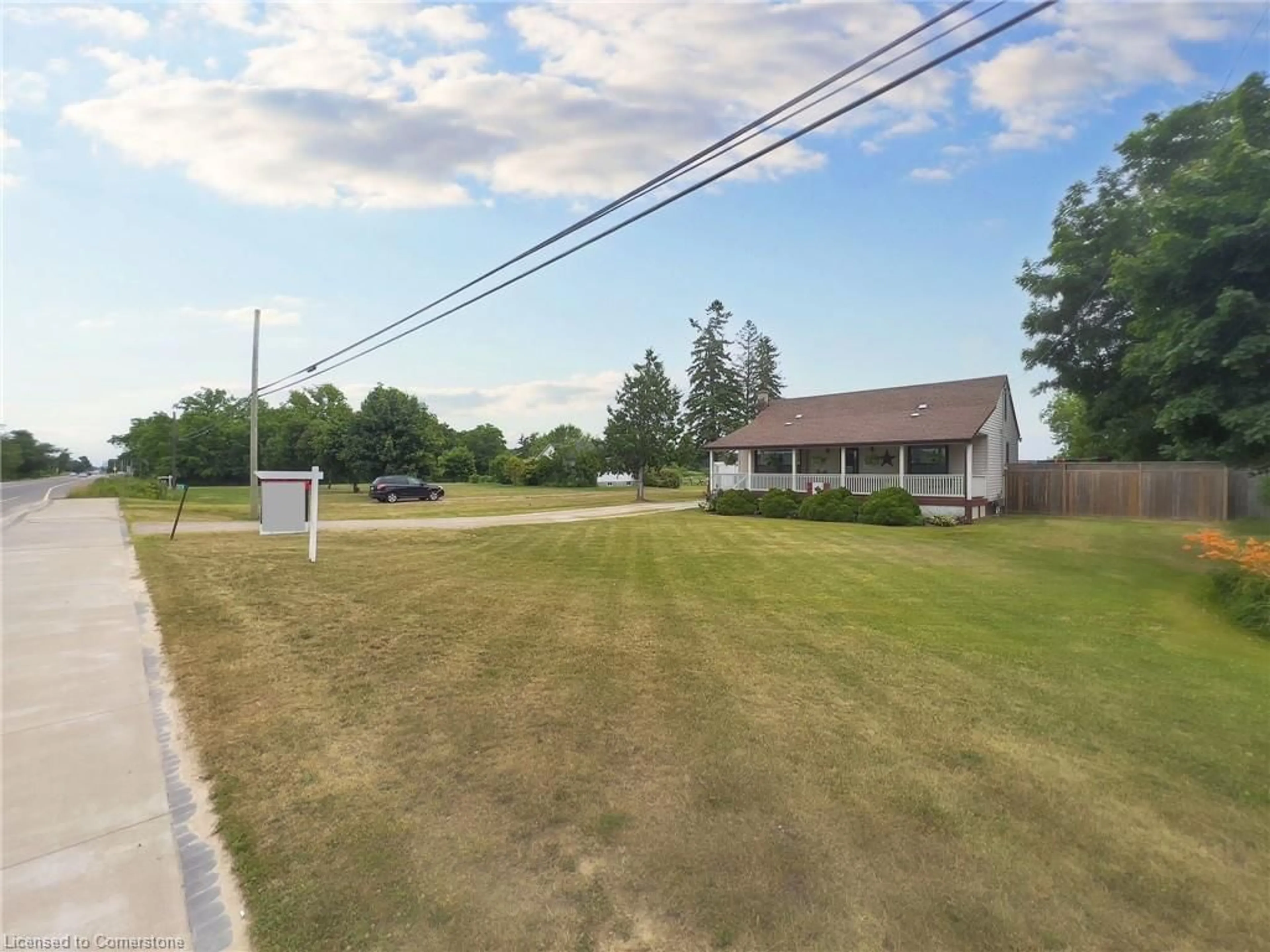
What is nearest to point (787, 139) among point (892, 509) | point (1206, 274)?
point (1206, 274)

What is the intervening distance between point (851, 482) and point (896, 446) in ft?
6.83

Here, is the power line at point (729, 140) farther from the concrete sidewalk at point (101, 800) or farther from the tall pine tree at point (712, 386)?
the tall pine tree at point (712, 386)

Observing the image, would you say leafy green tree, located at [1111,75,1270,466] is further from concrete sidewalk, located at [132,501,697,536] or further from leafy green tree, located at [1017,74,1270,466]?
concrete sidewalk, located at [132,501,697,536]

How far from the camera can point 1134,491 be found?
65.2 feet

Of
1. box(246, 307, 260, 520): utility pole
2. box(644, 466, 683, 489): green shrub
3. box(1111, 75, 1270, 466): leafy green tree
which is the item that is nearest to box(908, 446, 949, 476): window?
box(1111, 75, 1270, 466): leafy green tree

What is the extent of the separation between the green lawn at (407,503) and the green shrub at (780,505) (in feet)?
32.7

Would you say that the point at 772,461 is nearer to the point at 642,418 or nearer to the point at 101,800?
the point at 642,418

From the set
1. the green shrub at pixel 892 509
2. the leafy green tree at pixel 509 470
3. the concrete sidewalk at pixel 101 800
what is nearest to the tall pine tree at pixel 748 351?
the leafy green tree at pixel 509 470

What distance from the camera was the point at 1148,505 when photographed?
1967 centimetres

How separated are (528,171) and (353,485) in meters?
35.7

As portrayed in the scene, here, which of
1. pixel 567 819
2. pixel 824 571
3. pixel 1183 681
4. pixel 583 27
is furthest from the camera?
pixel 824 571

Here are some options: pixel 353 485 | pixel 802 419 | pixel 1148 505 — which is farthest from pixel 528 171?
pixel 353 485

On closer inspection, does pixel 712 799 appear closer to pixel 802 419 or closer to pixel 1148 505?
pixel 1148 505

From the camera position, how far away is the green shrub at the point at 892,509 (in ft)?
61.8
